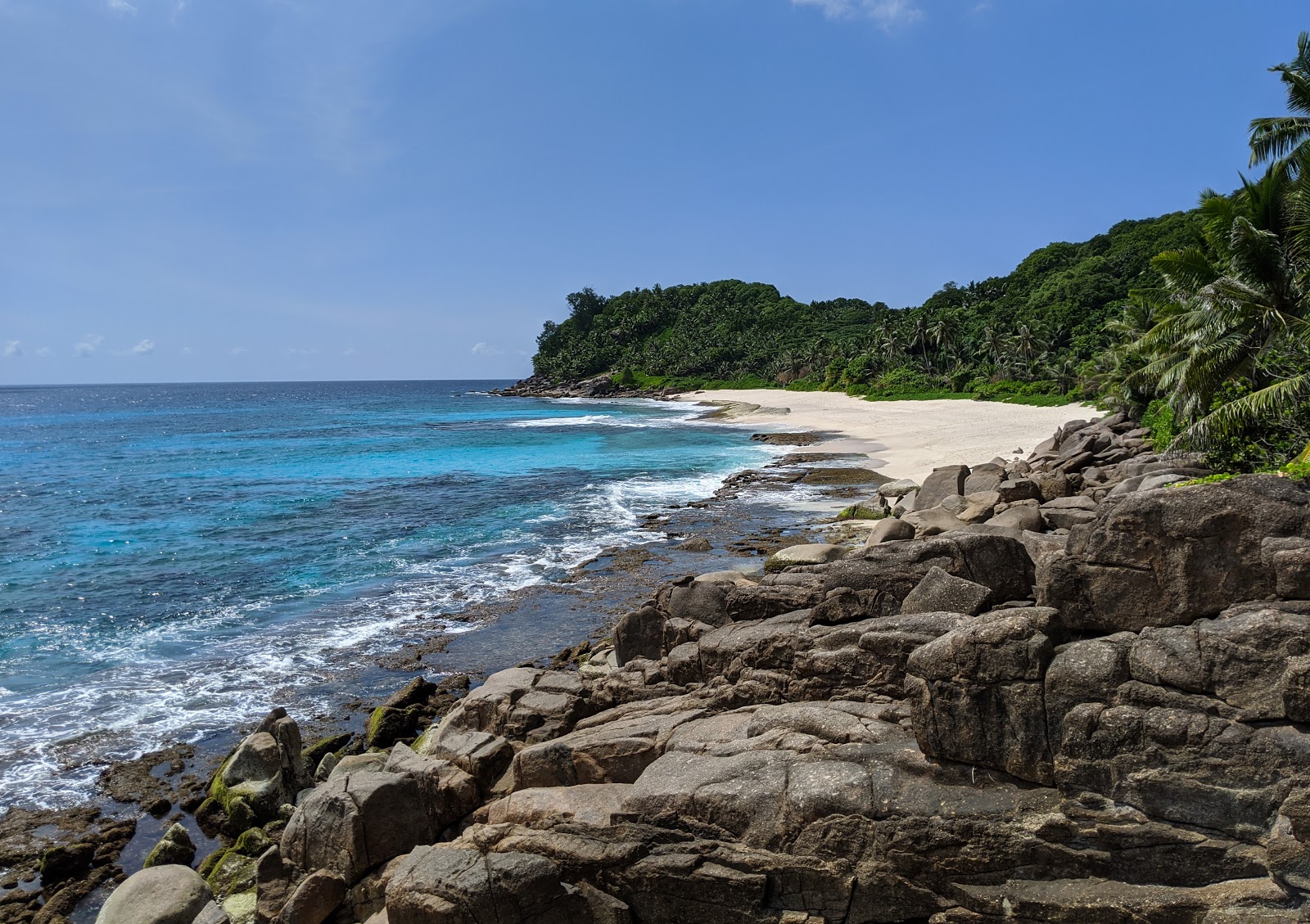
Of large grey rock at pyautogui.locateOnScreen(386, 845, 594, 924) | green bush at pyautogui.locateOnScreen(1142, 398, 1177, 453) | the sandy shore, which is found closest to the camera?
large grey rock at pyautogui.locateOnScreen(386, 845, 594, 924)

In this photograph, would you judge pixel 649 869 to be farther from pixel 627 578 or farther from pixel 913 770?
pixel 627 578

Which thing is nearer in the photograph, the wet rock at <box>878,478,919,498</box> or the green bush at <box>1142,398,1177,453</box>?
the green bush at <box>1142,398,1177,453</box>

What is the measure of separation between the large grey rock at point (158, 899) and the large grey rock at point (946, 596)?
435 inches

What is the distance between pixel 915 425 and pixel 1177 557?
6195 cm

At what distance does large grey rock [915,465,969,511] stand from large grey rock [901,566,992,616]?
18.1 m

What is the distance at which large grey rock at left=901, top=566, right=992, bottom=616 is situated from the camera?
11383 mm

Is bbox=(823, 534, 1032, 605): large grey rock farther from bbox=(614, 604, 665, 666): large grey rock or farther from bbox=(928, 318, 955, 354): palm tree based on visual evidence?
bbox=(928, 318, 955, 354): palm tree

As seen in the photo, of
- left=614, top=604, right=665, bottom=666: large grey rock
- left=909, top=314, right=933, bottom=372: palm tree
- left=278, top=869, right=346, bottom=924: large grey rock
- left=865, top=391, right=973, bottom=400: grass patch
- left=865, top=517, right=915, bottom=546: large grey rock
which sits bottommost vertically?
left=278, top=869, right=346, bottom=924: large grey rock

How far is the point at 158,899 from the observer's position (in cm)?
1126

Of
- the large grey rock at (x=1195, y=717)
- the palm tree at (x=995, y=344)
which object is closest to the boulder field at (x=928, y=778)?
the large grey rock at (x=1195, y=717)

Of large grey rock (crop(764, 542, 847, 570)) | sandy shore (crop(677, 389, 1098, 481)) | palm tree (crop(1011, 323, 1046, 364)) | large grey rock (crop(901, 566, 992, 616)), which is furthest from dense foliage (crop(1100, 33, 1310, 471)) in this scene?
palm tree (crop(1011, 323, 1046, 364))

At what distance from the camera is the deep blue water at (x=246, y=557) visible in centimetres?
1897

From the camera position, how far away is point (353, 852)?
10.9 m

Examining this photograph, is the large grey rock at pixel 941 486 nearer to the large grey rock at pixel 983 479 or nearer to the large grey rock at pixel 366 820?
the large grey rock at pixel 983 479
